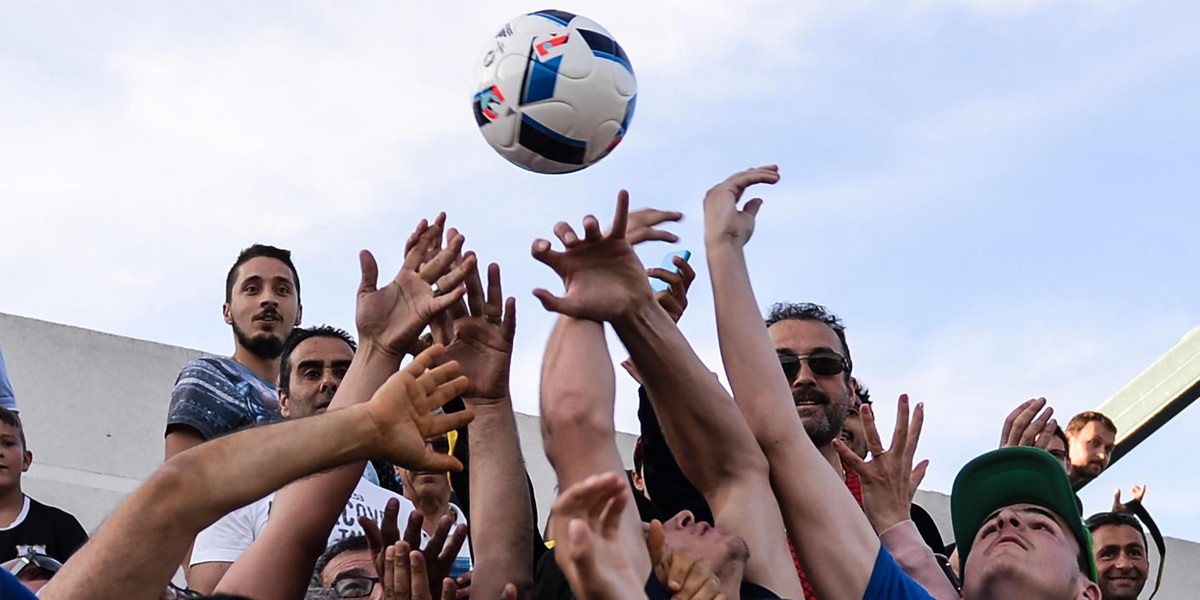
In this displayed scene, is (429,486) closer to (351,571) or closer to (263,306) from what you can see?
(351,571)

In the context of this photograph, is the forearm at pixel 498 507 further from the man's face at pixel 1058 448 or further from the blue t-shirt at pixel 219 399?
the man's face at pixel 1058 448

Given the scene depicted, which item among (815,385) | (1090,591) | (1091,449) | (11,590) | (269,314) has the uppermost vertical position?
(269,314)

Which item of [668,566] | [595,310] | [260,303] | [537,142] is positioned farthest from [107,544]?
[260,303]

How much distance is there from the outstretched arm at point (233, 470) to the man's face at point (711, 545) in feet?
2.17

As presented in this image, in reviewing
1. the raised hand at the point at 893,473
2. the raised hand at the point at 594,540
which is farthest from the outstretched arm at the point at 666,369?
the raised hand at the point at 594,540

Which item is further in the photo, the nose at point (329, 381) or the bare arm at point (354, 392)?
the nose at point (329, 381)

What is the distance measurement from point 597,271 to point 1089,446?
14.2 feet

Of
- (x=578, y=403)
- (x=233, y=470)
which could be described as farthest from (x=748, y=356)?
(x=233, y=470)

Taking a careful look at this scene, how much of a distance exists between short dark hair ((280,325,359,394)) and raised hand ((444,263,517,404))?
1.30 metres

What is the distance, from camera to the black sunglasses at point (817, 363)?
5.32 metres

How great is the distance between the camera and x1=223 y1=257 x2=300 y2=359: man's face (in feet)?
21.5

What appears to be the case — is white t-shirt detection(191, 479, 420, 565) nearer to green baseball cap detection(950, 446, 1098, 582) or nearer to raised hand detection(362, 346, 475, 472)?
raised hand detection(362, 346, 475, 472)

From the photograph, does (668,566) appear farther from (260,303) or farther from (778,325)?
(260,303)

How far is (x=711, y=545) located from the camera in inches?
151
